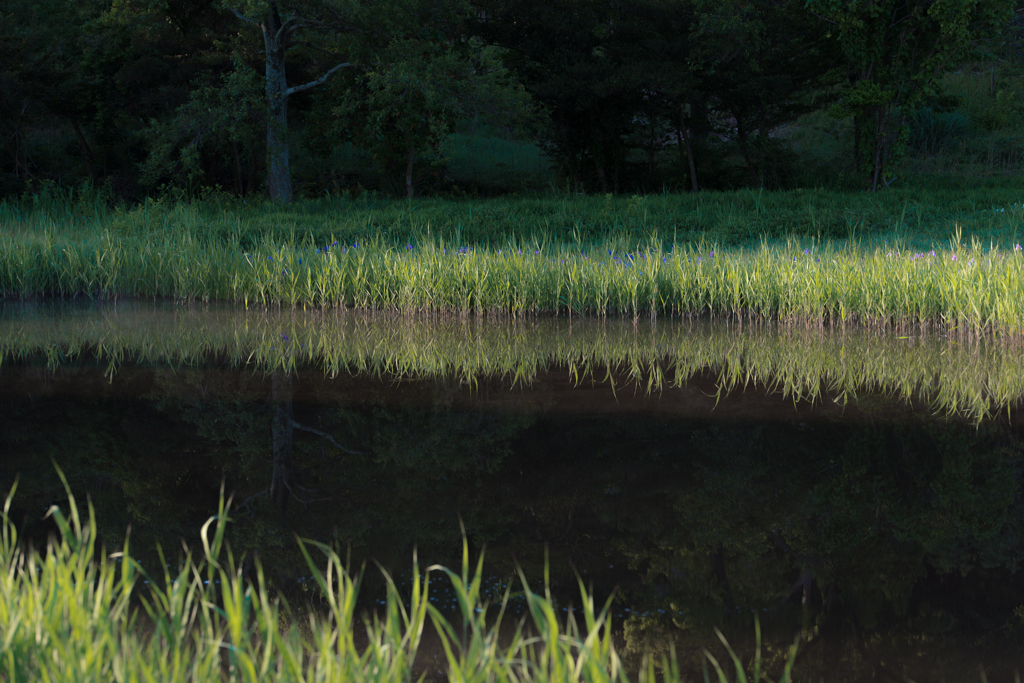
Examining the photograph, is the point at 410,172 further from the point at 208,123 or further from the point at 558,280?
the point at 558,280

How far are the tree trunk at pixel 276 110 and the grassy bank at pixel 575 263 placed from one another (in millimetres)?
1958

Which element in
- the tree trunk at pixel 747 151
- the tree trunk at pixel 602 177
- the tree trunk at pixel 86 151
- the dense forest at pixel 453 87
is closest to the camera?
the dense forest at pixel 453 87

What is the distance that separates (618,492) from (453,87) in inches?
441

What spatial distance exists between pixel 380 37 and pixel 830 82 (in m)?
7.84

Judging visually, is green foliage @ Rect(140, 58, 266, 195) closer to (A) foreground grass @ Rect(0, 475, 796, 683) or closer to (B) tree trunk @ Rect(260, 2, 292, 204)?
(B) tree trunk @ Rect(260, 2, 292, 204)

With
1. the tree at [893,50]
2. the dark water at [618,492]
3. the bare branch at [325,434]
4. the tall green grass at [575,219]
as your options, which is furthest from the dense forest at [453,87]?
the bare branch at [325,434]

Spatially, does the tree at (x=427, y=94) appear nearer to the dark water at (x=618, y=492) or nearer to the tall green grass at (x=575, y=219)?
the tall green grass at (x=575, y=219)

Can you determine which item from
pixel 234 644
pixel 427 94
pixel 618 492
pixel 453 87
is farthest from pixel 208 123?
pixel 234 644

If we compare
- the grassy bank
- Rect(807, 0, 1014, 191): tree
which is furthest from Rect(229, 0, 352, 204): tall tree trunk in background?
Rect(807, 0, 1014, 191): tree

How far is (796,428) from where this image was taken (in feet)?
11.6

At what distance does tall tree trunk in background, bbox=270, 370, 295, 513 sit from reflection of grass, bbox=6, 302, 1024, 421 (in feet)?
1.12

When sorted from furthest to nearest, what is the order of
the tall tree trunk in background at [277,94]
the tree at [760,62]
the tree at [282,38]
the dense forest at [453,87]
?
1. the tree at [760,62]
2. the tall tree trunk in background at [277,94]
3. the dense forest at [453,87]
4. the tree at [282,38]

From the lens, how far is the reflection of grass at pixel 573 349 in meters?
4.38

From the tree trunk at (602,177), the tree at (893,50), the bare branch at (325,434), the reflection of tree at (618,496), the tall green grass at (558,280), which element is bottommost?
the reflection of tree at (618,496)
